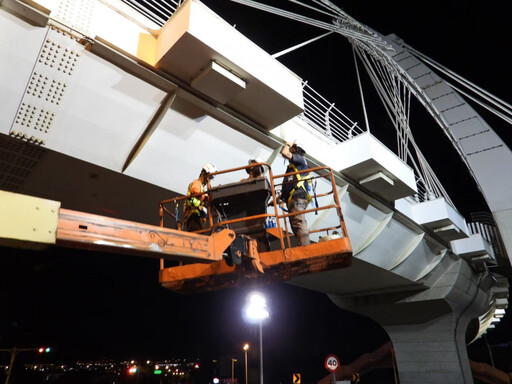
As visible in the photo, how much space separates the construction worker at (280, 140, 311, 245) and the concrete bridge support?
1279cm

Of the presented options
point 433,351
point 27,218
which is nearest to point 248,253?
point 27,218

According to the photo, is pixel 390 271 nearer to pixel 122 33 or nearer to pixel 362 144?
pixel 362 144

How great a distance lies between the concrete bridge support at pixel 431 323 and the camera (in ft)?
50.4

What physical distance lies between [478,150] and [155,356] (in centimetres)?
6596

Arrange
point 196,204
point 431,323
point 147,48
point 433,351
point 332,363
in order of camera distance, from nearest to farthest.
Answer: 1. point 196,204
2. point 147,48
3. point 332,363
4. point 433,351
5. point 431,323

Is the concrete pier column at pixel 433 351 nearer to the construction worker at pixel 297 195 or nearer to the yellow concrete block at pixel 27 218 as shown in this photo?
the construction worker at pixel 297 195

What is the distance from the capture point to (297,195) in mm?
5973

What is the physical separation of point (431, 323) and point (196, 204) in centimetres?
1550

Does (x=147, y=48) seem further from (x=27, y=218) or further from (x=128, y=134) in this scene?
(x=27, y=218)

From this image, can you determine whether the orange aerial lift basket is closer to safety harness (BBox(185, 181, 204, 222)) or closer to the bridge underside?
safety harness (BBox(185, 181, 204, 222))

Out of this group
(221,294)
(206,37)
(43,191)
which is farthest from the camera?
(221,294)

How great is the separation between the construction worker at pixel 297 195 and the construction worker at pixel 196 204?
138 centimetres

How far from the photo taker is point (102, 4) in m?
5.82

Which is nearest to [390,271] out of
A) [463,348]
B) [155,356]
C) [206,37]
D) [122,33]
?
[463,348]
